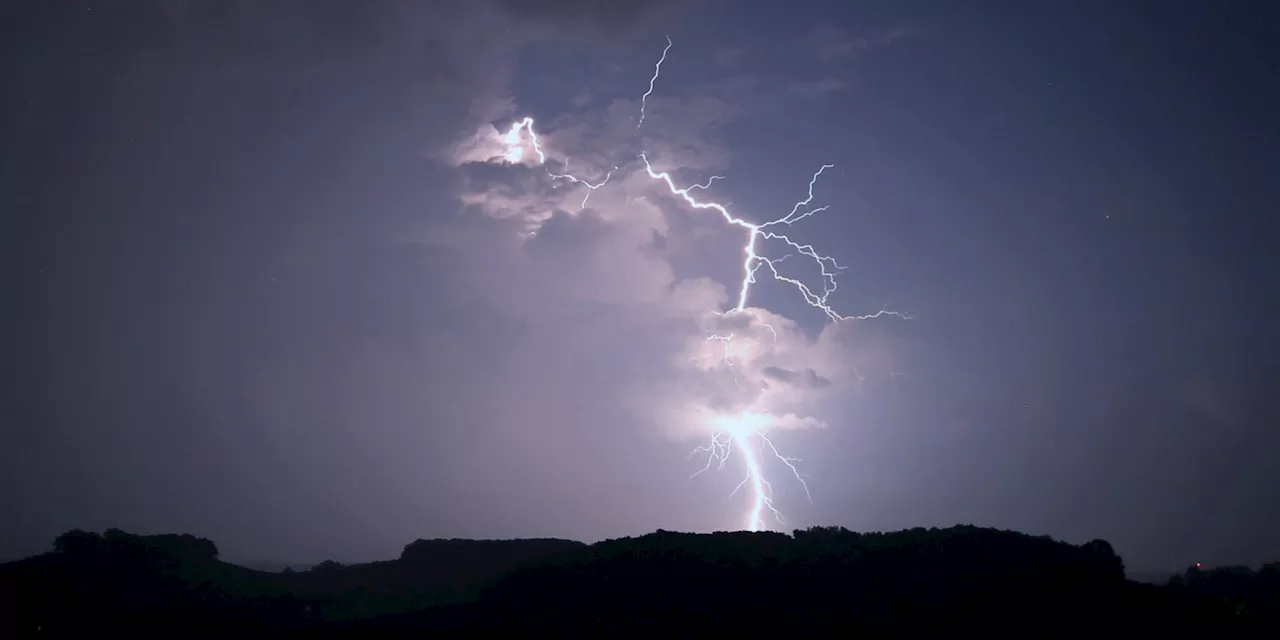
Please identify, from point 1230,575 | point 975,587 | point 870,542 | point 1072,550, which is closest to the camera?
point 975,587

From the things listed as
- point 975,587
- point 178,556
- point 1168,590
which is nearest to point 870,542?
point 975,587

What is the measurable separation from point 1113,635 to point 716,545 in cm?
1124

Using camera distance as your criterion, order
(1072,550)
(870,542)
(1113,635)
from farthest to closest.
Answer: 1. (870,542)
2. (1072,550)
3. (1113,635)

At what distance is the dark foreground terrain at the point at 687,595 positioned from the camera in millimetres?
18797

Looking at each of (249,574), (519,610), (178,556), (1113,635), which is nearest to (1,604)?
(178,556)

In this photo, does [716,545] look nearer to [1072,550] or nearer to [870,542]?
[870,542]

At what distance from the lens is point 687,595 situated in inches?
802

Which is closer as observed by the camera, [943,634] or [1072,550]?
[943,634]

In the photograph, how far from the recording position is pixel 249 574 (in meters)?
26.7

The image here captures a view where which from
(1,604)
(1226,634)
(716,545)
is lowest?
(1,604)

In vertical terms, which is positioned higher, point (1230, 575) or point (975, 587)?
point (1230, 575)

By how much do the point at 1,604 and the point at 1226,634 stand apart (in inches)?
1292

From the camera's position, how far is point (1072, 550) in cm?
2169

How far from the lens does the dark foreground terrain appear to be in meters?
18.8
